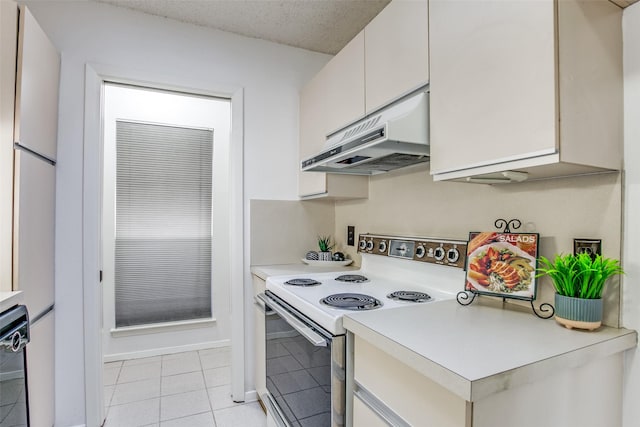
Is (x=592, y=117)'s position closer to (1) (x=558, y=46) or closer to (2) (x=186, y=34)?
(1) (x=558, y=46)

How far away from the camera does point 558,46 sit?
896mm

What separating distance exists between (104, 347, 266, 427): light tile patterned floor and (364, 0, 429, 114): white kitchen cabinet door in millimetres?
1979

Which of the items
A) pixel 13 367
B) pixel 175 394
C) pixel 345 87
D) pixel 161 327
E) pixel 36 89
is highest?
pixel 345 87

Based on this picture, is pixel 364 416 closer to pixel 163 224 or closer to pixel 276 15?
pixel 276 15

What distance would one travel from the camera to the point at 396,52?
4.87ft

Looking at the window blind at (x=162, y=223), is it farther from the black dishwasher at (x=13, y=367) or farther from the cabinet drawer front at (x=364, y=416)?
the cabinet drawer front at (x=364, y=416)

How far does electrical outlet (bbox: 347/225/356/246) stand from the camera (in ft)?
7.87

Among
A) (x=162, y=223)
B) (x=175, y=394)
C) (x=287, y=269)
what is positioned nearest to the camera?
(x=287, y=269)

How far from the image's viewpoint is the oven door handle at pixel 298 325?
123cm

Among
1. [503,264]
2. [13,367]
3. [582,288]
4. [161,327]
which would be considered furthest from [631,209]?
[161,327]

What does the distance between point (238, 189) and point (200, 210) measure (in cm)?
101

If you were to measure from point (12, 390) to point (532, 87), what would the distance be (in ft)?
6.63

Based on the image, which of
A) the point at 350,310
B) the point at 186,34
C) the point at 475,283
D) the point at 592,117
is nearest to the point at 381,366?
the point at 350,310

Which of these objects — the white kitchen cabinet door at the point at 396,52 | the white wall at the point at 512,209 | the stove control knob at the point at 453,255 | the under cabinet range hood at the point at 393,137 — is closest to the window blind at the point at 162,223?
the white wall at the point at 512,209
